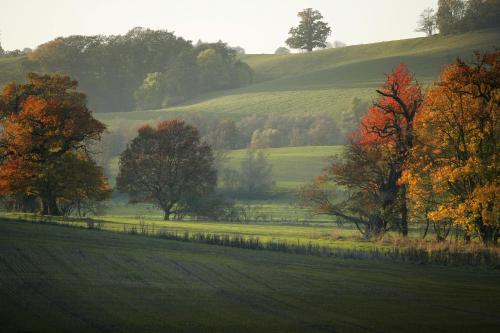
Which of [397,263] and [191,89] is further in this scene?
[191,89]

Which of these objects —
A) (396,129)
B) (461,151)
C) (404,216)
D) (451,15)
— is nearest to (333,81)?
(451,15)

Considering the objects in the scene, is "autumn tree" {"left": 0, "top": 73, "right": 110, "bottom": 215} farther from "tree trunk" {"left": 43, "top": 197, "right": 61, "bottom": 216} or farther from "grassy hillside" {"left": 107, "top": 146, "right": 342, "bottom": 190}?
"grassy hillside" {"left": 107, "top": 146, "right": 342, "bottom": 190}

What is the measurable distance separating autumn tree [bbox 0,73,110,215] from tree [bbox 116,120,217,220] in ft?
49.6

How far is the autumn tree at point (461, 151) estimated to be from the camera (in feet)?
138

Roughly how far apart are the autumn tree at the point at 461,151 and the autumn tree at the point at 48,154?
27.3m

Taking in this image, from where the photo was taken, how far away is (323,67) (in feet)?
623

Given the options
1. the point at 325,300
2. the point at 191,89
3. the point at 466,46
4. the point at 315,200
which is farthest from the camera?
the point at 191,89

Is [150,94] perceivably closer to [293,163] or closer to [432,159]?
[293,163]

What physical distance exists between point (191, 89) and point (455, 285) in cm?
16674

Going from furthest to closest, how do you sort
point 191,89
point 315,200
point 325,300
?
point 191,89 → point 315,200 → point 325,300

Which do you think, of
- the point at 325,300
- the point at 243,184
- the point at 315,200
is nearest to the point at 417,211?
the point at 315,200

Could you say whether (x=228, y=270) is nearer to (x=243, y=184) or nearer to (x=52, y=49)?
Result: (x=243, y=184)

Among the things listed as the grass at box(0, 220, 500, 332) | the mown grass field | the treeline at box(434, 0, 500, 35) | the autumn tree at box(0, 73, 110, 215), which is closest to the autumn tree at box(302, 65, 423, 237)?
the mown grass field

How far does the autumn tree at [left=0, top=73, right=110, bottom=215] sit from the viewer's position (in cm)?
5709
